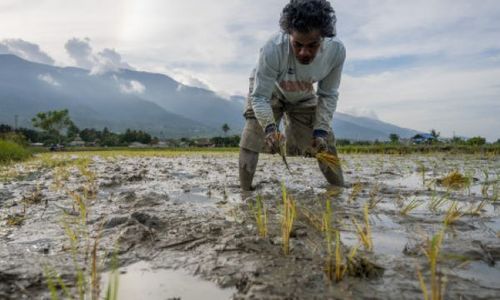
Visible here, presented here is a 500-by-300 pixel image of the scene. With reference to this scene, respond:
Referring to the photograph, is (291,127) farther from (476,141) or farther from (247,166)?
(476,141)

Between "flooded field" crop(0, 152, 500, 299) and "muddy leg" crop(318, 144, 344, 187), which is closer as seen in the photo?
"flooded field" crop(0, 152, 500, 299)

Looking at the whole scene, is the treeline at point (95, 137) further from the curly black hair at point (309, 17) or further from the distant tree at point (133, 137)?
the curly black hair at point (309, 17)

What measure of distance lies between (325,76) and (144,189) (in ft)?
7.38

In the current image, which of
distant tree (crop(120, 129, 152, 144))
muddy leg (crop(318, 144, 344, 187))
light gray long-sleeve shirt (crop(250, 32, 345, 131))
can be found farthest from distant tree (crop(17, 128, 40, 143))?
light gray long-sleeve shirt (crop(250, 32, 345, 131))

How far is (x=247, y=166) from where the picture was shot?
4215mm

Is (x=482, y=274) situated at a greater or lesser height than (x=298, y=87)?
lesser

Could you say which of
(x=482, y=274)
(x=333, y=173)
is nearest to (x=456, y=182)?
(x=333, y=173)

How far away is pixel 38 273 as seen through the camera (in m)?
1.59

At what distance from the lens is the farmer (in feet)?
10.5

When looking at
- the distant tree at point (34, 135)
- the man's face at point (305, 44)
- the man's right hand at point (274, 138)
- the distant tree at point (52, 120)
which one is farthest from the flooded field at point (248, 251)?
the distant tree at point (52, 120)

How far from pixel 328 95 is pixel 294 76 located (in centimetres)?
51

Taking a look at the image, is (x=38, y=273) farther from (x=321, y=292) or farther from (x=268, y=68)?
(x=268, y=68)

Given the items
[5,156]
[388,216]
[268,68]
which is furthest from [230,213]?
[5,156]

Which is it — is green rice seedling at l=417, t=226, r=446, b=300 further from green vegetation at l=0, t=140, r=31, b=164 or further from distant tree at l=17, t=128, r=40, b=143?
distant tree at l=17, t=128, r=40, b=143
